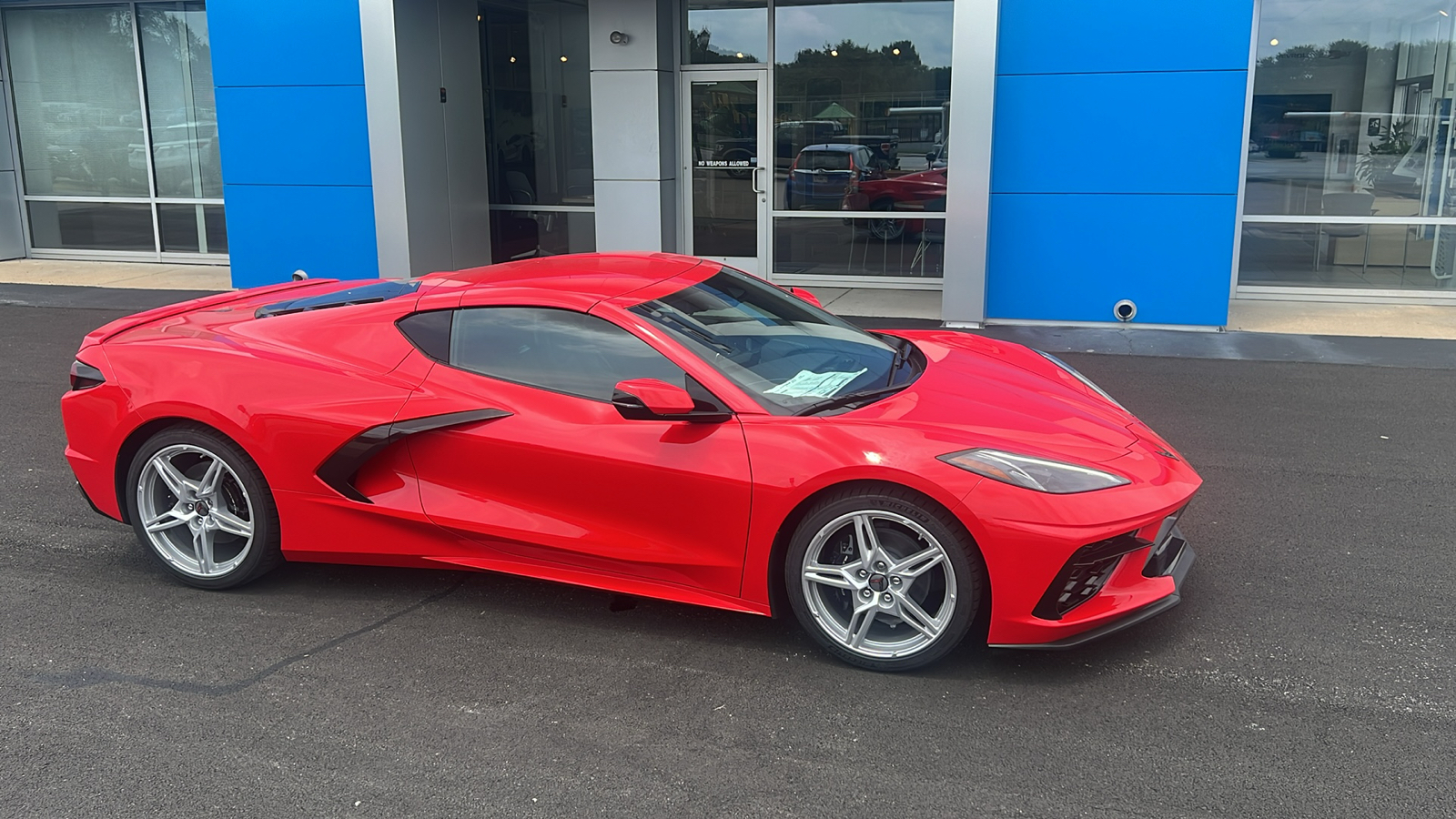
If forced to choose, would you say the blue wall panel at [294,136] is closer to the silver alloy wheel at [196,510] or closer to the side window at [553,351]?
the silver alloy wheel at [196,510]

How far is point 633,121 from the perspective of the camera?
12.6 meters

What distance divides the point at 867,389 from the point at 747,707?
1.31 m

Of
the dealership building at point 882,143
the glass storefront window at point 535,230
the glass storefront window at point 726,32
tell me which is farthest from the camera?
the glass storefront window at point 535,230

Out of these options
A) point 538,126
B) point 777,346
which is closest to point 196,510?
point 777,346

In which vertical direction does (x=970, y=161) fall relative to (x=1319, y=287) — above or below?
above

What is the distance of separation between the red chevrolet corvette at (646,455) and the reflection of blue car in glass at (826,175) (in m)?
8.19

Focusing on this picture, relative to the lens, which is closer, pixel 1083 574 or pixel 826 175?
pixel 1083 574

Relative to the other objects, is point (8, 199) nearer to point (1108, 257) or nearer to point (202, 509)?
point (202, 509)

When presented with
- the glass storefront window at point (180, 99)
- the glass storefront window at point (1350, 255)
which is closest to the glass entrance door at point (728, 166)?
the glass storefront window at point (1350, 255)

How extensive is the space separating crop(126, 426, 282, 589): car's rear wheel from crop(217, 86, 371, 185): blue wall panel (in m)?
8.26

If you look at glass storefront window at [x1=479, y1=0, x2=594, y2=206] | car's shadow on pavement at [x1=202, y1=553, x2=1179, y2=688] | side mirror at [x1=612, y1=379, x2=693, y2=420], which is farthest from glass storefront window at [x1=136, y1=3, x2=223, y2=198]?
side mirror at [x1=612, y1=379, x2=693, y2=420]

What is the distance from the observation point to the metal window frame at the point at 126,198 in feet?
52.2

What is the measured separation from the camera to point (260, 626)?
4410 mm

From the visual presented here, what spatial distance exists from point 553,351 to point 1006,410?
5.58 ft
